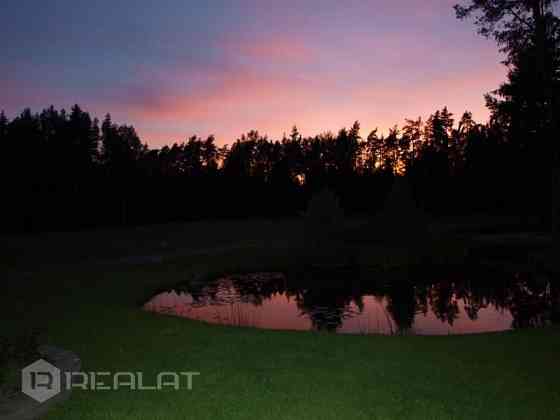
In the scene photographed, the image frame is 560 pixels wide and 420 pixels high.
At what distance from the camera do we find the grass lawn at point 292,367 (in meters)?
6.73

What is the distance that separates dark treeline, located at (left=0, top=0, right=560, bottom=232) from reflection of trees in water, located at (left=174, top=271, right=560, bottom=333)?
7043 millimetres

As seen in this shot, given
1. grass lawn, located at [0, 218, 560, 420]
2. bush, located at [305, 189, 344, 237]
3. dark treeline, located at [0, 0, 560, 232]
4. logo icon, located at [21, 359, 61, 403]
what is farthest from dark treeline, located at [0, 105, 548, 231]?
logo icon, located at [21, 359, 61, 403]

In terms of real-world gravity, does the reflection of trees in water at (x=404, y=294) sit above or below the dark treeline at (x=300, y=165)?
below

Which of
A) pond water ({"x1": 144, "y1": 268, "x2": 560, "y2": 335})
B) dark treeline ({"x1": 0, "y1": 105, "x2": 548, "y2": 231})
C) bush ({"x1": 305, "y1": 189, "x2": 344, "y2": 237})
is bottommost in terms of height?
pond water ({"x1": 144, "y1": 268, "x2": 560, "y2": 335})

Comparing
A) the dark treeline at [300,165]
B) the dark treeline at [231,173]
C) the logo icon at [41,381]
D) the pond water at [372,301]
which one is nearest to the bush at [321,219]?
the pond water at [372,301]

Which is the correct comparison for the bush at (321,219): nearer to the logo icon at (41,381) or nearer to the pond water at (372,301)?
the pond water at (372,301)

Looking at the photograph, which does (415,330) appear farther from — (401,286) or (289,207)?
(289,207)

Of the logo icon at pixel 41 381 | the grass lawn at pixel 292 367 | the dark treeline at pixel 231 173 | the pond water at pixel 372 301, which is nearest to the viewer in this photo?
the grass lawn at pixel 292 367

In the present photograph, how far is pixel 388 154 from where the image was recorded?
8975 centimetres

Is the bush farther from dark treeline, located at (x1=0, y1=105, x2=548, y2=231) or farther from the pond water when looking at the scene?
dark treeline, located at (x1=0, y1=105, x2=548, y2=231)

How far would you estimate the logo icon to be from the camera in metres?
7.30

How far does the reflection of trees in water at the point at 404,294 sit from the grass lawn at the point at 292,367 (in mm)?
3767

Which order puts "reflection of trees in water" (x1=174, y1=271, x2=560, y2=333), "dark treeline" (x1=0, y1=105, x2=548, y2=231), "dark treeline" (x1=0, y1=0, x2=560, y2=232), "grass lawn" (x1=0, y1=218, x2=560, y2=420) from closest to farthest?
"grass lawn" (x1=0, y1=218, x2=560, y2=420) → "reflection of trees in water" (x1=174, y1=271, x2=560, y2=333) → "dark treeline" (x1=0, y1=0, x2=560, y2=232) → "dark treeline" (x1=0, y1=105, x2=548, y2=231)

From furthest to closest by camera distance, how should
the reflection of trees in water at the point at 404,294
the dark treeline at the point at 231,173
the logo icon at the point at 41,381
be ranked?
the dark treeline at the point at 231,173 → the reflection of trees in water at the point at 404,294 → the logo icon at the point at 41,381
